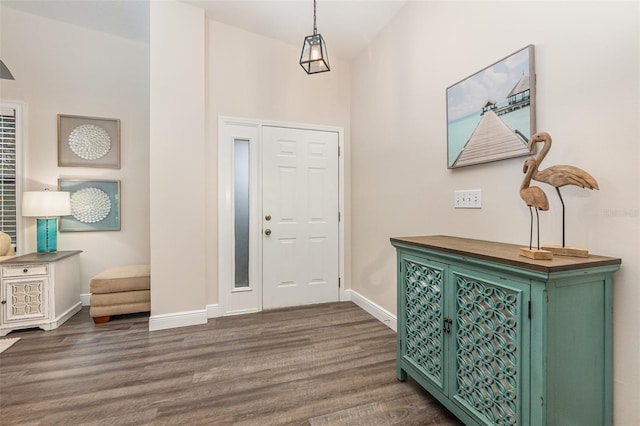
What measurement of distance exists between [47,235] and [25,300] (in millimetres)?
690

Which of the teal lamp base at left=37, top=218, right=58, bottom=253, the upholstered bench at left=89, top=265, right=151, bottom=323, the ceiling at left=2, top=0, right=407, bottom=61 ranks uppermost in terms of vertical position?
the ceiling at left=2, top=0, right=407, bottom=61

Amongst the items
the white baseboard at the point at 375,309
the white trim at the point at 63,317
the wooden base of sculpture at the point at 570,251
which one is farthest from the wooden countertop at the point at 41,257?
the wooden base of sculpture at the point at 570,251

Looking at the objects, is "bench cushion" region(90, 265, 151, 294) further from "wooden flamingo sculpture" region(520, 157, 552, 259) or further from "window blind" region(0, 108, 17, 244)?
"wooden flamingo sculpture" region(520, 157, 552, 259)

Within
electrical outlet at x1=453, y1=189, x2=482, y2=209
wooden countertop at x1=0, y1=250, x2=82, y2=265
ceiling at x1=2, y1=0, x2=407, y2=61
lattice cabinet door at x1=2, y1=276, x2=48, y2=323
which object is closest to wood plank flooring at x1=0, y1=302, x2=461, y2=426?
lattice cabinet door at x1=2, y1=276, x2=48, y2=323

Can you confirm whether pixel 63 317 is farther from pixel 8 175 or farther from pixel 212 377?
pixel 212 377

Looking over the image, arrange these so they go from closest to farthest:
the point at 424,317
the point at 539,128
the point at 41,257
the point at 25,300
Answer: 1. the point at 539,128
2. the point at 424,317
3. the point at 25,300
4. the point at 41,257

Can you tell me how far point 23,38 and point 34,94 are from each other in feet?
2.00

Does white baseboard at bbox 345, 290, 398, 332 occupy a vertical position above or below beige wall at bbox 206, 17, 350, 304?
below

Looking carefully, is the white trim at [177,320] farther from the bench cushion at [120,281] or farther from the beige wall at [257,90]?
the bench cushion at [120,281]

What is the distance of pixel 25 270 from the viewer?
272 centimetres

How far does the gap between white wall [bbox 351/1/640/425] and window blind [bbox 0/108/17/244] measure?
3941 millimetres

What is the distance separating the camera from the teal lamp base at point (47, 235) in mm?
3043

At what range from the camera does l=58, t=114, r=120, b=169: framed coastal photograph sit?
3334mm

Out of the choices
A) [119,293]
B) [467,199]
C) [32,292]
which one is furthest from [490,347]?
[32,292]
